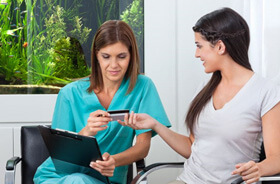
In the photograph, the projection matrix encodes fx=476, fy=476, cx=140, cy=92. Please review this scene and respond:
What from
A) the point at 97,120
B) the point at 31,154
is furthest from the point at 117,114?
the point at 31,154

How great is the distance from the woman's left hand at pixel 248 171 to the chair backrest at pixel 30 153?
4.25 ft

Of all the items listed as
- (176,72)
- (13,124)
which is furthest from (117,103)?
(13,124)

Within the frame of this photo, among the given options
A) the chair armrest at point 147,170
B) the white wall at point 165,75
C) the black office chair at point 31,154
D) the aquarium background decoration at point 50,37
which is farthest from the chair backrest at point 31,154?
the aquarium background decoration at point 50,37

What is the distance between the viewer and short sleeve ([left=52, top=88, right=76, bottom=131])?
2.60m

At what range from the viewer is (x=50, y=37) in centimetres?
365

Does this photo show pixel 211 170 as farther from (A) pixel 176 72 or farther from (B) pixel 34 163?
(A) pixel 176 72

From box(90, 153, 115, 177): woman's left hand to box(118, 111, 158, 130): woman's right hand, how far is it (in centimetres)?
20

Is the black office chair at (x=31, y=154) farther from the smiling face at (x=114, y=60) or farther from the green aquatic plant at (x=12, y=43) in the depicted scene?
the green aquatic plant at (x=12, y=43)

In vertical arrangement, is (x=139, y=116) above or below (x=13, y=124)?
above

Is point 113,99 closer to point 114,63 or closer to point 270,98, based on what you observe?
point 114,63

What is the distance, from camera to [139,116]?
241cm

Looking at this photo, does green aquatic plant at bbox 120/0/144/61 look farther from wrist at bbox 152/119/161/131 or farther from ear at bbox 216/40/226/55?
ear at bbox 216/40/226/55

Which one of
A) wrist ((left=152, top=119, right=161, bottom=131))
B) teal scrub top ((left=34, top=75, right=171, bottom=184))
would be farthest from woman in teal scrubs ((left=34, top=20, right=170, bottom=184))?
wrist ((left=152, top=119, right=161, bottom=131))

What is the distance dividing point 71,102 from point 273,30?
50.6 inches
